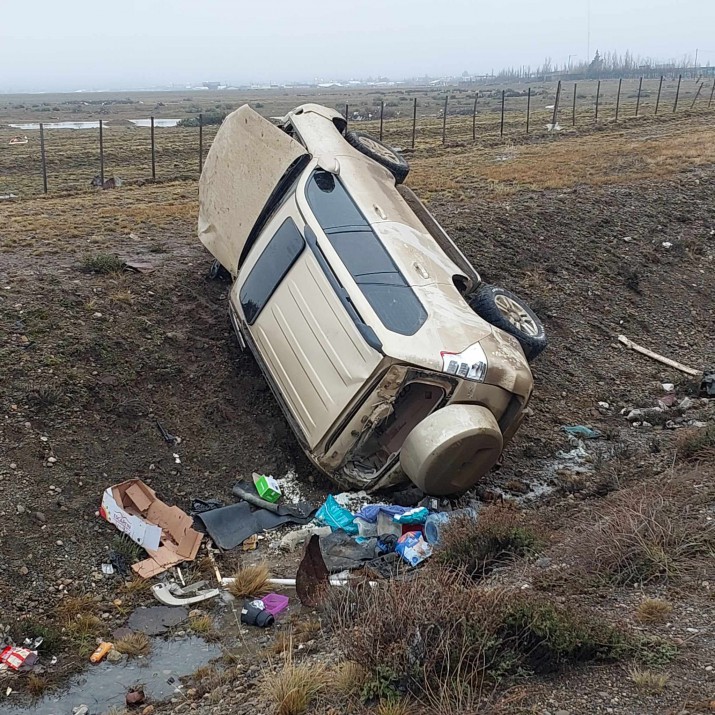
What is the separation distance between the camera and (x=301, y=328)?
617 centimetres

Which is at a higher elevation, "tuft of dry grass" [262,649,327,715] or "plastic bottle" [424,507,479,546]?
"tuft of dry grass" [262,649,327,715]

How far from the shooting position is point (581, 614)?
12.1 ft

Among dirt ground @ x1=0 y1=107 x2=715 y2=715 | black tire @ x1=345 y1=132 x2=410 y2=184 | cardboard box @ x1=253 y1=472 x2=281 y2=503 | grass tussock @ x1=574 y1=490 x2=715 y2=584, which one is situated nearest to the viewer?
grass tussock @ x1=574 y1=490 x2=715 y2=584

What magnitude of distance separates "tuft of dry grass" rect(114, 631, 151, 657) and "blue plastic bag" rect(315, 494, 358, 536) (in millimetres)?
1679

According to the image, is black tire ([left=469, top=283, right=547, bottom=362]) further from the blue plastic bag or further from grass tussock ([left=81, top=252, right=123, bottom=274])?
grass tussock ([left=81, top=252, right=123, bottom=274])

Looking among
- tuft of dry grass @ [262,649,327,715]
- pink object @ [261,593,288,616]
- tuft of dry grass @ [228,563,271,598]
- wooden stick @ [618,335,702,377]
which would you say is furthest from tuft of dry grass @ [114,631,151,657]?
wooden stick @ [618,335,702,377]

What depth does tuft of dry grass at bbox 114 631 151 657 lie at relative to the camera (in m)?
4.50

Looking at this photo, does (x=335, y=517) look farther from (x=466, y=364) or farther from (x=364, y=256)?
(x=364, y=256)

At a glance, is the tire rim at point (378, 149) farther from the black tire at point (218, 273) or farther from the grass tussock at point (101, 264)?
the grass tussock at point (101, 264)

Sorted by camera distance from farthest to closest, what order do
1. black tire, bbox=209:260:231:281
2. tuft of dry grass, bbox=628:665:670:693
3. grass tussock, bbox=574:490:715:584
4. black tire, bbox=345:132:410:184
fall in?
black tire, bbox=209:260:231:281
black tire, bbox=345:132:410:184
grass tussock, bbox=574:490:715:584
tuft of dry grass, bbox=628:665:670:693

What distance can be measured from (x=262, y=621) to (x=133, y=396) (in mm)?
2991

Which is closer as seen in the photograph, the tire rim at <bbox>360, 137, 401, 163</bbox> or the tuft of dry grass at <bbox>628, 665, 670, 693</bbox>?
the tuft of dry grass at <bbox>628, 665, 670, 693</bbox>

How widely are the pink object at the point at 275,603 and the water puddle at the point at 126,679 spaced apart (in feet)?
1.46

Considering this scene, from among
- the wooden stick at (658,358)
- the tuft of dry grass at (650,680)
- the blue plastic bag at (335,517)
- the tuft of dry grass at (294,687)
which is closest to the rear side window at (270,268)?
the blue plastic bag at (335,517)
